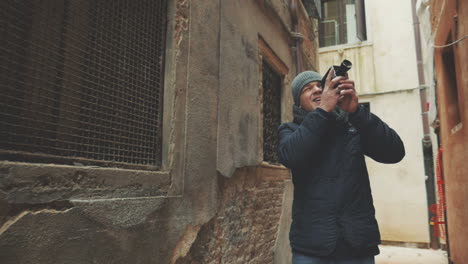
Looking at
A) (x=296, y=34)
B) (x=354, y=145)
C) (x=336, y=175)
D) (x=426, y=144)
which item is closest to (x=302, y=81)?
(x=354, y=145)

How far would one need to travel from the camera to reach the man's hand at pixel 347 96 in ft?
5.46

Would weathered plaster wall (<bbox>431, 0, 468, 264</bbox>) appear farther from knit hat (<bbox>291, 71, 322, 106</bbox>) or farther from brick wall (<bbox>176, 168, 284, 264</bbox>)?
knit hat (<bbox>291, 71, 322, 106</bbox>)

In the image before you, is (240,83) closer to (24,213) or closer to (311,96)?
(311,96)

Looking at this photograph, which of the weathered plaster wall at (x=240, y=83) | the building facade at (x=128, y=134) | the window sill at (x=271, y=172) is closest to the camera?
the building facade at (x=128, y=134)

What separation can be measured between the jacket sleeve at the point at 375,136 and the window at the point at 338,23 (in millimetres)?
9580

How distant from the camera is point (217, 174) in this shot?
303 cm

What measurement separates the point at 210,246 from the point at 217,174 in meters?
0.60

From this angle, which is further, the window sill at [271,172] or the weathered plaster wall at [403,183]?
the weathered plaster wall at [403,183]

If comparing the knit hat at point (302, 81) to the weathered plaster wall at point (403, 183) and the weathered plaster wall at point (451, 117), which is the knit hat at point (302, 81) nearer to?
the weathered plaster wall at point (451, 117)

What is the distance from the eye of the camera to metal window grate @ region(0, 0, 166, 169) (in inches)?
62.6

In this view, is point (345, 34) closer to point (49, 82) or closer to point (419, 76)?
point (419, 76)

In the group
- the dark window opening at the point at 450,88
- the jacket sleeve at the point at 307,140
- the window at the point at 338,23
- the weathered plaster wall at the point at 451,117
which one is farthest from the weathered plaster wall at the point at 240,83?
the window at the point at 338,23

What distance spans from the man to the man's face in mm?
216

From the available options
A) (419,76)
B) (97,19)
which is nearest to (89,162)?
(97,19)
